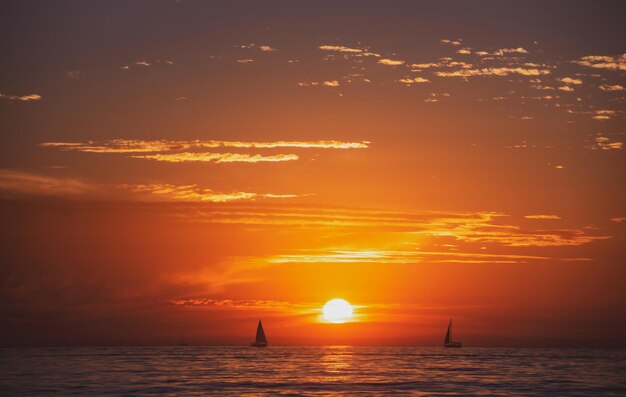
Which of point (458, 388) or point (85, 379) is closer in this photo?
point (458, 388)

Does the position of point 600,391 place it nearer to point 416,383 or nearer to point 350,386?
point 416,383

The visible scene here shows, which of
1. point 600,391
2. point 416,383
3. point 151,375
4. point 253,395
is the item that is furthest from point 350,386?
point 151,375

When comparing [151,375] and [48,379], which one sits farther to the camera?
[151,375]

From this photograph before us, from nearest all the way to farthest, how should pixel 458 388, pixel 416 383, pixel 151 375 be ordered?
pixel 458 388
pixel 416 383
pixel 151 375

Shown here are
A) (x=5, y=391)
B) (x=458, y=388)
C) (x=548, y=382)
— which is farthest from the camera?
(x=548, y=382)

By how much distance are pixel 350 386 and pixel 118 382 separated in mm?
33981

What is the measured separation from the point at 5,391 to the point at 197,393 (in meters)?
24.5

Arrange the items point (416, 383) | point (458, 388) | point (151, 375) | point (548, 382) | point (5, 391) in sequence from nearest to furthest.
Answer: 1. point (5, 391)
2. point (458, 388)
3. point (416, 383)
4. point (548, 382)
5. point (151, 375)

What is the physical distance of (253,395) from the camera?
8406 centimetres

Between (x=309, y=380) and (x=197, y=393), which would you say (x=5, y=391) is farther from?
(x=309, y=380)

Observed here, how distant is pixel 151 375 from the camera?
123 m

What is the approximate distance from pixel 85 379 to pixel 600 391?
74.2 metres

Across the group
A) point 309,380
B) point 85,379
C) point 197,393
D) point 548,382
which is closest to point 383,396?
point 197,393

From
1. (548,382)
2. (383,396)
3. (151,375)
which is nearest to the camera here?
(383,396)
